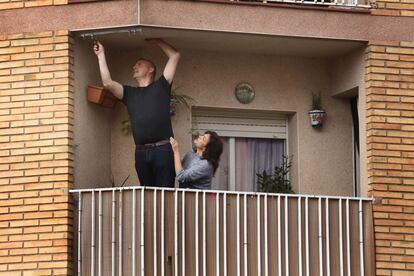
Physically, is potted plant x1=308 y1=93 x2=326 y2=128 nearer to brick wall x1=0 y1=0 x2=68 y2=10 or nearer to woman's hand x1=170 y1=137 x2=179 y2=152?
woman's hand x1=170 y1=137 x2=179 y2=152

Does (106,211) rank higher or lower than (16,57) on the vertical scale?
lower

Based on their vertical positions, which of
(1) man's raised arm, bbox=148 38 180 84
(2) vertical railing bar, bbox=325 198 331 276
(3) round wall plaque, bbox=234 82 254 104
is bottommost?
(2) vertical railing bar, bbox=325 198 331 276

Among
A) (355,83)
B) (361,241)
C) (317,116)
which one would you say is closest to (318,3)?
(355,83)

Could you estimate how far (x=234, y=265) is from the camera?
17484 mm

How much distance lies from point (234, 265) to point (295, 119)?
101 inches

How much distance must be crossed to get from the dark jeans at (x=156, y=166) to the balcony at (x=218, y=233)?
548 mm

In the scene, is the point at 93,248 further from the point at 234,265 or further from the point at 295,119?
the point at 295,119

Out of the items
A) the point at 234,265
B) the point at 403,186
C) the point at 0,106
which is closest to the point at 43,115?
the point at 0,106

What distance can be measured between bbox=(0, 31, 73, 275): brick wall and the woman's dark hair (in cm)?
164

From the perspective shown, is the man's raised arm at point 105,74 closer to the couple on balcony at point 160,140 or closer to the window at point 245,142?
the couple on balcony at point 160,140

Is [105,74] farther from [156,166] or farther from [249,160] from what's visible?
[249,160]

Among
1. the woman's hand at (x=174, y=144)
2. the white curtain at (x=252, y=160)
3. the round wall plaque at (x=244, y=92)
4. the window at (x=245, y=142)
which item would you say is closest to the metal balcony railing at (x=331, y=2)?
the round wall plaque at (x=244, y=92)

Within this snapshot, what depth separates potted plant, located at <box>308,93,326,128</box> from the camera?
752 inches

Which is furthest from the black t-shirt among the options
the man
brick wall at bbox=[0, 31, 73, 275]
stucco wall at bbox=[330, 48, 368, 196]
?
stucco wall at bbox=[330, 48, 368, 196]
